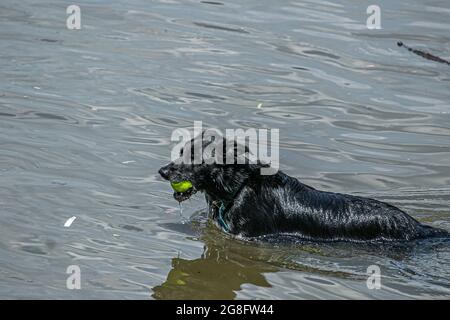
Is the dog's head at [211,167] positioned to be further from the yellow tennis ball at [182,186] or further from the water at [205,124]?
the water at [205,124]

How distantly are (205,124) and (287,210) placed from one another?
3058 millimetres

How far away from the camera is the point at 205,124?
11.7 meters

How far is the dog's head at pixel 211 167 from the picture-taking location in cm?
845

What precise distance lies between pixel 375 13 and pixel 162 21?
3.62 m

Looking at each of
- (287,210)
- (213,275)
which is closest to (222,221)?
(287,210)

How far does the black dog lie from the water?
0.15m

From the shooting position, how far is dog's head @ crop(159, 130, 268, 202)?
845cm

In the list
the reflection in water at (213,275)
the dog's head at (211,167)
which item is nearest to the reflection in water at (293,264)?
the reflection in water at (213,275)

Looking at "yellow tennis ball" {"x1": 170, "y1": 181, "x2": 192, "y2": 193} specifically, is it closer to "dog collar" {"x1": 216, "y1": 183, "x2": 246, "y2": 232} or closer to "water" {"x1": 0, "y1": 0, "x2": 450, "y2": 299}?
"dog collar" {"x1": 216, "y1": 183, "x2": 246, "y2": 232}

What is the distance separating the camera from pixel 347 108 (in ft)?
41.1

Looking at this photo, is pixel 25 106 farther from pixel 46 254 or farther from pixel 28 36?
pixel 46 254

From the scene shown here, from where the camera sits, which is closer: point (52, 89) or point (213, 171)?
point (213, 171)

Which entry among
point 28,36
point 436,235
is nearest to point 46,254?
point 436,235

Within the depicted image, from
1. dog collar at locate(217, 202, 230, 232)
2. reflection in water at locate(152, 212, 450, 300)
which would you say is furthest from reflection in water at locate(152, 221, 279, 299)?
dog collar at locate(217, 202, 230, 232)
